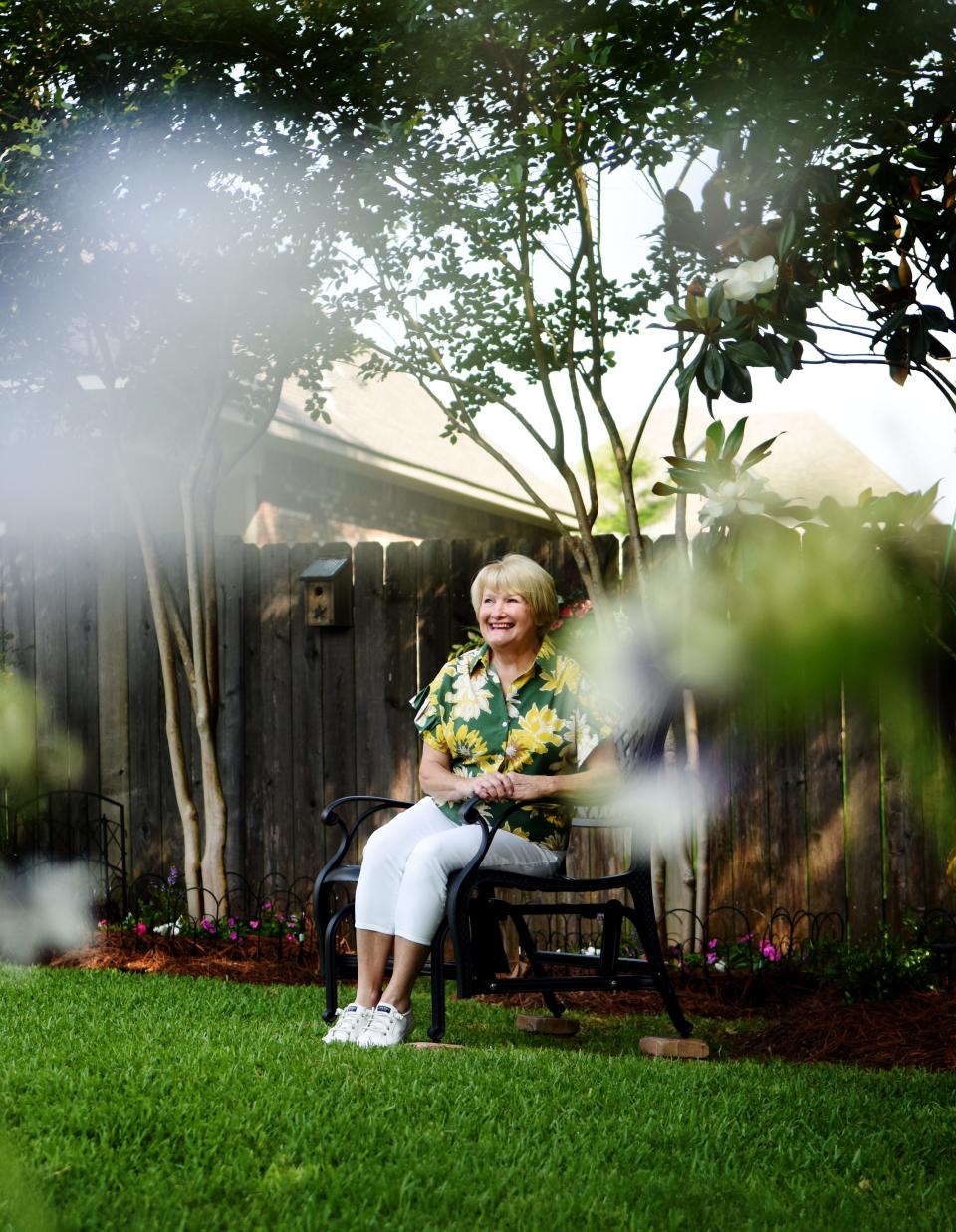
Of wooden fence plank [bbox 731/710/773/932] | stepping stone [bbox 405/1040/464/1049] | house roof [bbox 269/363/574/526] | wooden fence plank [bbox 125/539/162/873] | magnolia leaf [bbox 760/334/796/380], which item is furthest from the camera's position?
house roof [bbox 269/363/574/526]

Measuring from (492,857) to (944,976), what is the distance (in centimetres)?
202

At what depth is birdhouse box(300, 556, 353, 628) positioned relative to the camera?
6051 mm

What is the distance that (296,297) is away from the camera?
5992mm

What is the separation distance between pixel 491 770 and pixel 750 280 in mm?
1599

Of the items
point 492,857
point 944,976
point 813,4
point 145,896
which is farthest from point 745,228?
point 145,896

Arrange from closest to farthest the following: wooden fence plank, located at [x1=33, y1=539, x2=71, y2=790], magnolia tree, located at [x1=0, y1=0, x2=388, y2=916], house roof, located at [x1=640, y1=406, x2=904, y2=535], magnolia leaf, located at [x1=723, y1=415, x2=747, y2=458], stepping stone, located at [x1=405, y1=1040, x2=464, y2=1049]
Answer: magnolia leaf, located at [x1=723, y1=415, x2=747, y2=458]
stepping stone, located at [x1=405, y1=1040, x2=464, y2=1049]
magnolia tree, located at [x1=0, y1=0, x2=388, y2=916]
wooden fence plank, located at [x1=33, y1=539, x2=71, y2=790]
house roof, located at [x1=640, y1=406, x2=904, y2=535]

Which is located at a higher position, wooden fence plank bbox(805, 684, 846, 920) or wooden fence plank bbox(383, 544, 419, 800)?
wooden fence plank bbox(383, 544, 419, 800)

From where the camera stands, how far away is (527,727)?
3797mm

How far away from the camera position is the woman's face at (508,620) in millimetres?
3803

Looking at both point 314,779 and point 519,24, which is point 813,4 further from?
point 314,779

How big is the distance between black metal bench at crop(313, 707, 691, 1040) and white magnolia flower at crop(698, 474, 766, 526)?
3.75 ft

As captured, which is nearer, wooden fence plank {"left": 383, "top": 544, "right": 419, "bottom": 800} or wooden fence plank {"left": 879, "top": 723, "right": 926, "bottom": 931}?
wooden fence plank {"left": 879, "top": 723, "right": 926, "bottom": 931}

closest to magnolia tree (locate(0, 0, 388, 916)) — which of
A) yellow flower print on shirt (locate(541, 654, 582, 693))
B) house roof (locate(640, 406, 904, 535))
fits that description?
yellow flower print on shirt (locate(541, 654, 582, 693))

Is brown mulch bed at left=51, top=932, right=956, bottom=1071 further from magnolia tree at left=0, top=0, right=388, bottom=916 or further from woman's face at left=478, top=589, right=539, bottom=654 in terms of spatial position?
woman's face at left=478, top=589, right=539, bottom=654
